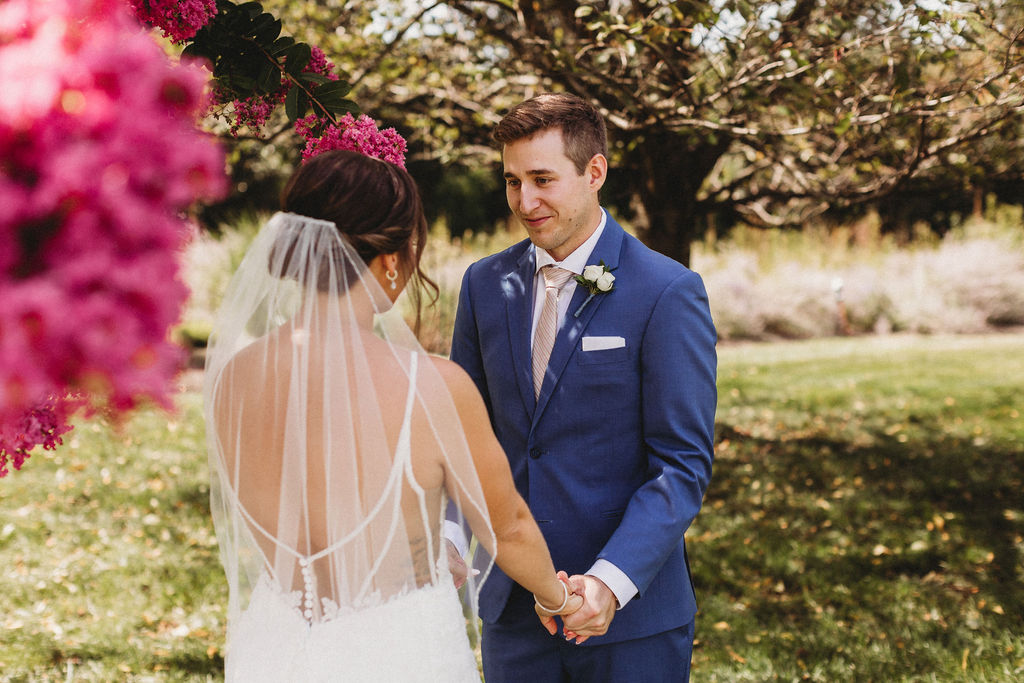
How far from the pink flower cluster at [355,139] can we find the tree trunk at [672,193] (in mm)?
4257

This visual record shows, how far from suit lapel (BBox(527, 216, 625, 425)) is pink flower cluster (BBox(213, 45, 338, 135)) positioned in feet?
3.16

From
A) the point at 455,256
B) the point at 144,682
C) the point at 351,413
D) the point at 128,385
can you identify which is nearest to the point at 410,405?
the point at 351,413

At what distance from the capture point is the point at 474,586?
6.95 feet

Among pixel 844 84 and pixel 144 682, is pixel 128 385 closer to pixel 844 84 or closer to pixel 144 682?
pixel 144 682

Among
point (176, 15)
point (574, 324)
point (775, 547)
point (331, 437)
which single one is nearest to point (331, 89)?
point (176, 15)

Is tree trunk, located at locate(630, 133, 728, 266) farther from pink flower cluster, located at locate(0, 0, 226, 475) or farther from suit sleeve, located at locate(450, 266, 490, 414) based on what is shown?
pink flower cluster, located at locate(0, 0, 226, 475)

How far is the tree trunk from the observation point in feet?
20.7

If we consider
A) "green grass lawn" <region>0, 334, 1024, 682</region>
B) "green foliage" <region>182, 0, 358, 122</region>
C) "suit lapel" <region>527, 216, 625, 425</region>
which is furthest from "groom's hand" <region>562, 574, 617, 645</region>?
"green grass lawn" <region>0, 334, 1024, 682</region>

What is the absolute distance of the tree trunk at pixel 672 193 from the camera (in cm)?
630

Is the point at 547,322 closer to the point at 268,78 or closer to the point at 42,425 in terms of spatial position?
the point at 268,78

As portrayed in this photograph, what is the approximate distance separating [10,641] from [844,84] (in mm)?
5497

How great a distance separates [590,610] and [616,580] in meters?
0.10

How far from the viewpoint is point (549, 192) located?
2.44 metres

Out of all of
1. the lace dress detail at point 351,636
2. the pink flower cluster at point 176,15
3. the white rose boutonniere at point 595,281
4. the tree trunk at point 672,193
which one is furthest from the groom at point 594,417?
the tree trunk at point 672,193
